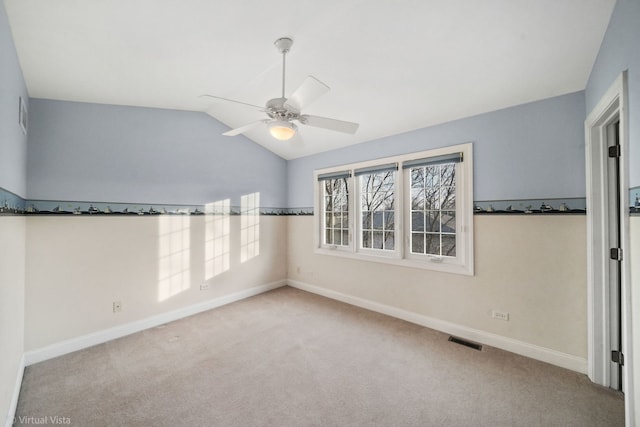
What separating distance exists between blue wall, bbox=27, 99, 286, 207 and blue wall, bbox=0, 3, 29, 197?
293 millimetres

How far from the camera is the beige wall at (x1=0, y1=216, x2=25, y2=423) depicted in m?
1.62

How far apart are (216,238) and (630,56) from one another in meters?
4.17

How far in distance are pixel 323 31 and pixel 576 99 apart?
2.26 meters

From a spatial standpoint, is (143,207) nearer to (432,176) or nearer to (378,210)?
(378,210)

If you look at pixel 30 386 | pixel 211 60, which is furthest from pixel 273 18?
pixel 30 386

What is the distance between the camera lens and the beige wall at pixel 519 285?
228 centimetres

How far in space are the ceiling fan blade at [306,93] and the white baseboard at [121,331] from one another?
3.01 meters

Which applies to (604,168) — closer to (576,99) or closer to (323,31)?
(576,99)

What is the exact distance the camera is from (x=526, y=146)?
250cm

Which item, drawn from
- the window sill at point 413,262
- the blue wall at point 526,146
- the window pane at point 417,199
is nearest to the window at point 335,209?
the window sill at point 413,262

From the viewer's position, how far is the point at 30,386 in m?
2.09

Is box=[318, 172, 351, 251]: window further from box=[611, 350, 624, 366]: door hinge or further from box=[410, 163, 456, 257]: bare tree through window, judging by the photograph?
box=[611, 350, 624, 366]: door hinge

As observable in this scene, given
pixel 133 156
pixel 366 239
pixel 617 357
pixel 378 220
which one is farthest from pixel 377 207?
pixel 133 156

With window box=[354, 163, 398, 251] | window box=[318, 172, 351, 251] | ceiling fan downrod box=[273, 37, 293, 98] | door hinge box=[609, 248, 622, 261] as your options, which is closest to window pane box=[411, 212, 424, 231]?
window box=[354, 163, 398, 251]
